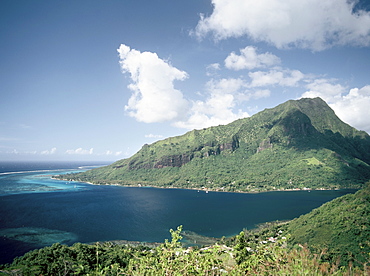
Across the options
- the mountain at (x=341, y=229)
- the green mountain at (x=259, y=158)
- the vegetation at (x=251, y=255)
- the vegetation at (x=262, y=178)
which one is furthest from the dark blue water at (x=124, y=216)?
the green mountain at (x=259, y=158)

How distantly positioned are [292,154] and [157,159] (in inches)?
3669

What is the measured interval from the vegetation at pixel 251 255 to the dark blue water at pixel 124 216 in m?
13.3

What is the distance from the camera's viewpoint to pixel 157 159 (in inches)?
6398

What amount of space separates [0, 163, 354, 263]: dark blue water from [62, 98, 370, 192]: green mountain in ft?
77.4

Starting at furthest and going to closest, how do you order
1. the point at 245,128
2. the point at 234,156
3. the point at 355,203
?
the point at 245,128 → the point at 234,156 → the point at 355,203

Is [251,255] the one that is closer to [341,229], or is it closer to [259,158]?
[341,229]

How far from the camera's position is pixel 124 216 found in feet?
205

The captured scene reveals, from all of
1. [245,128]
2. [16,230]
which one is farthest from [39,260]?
[245,128]

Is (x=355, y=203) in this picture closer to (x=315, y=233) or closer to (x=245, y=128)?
(x=315, y=233)

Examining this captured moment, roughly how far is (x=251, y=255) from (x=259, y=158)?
146m

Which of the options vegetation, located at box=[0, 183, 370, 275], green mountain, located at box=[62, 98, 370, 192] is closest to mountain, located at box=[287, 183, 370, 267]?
vegetation, located at box=[0, 183, 370, 275]

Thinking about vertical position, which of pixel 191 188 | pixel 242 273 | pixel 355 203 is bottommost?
pixel 191 188

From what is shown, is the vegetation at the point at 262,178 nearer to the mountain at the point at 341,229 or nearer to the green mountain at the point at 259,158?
the mountain at the point at 341,229

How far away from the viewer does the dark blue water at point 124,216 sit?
46156mm
